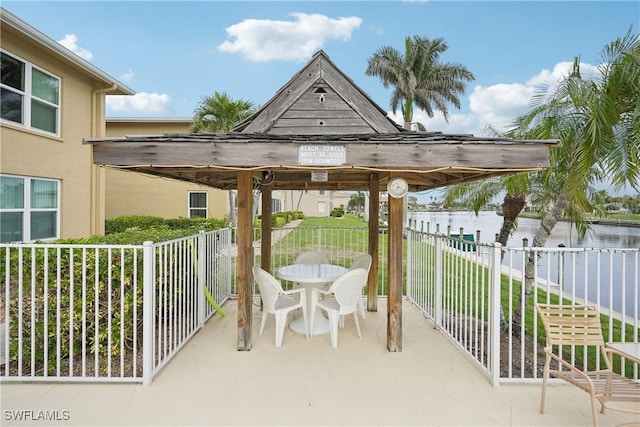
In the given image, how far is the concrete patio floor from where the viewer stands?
2.87 m

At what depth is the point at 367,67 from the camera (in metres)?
21.6

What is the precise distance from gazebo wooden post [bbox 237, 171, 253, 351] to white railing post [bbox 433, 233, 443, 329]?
2.66m

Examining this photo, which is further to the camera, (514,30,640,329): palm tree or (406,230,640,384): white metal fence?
(514,30,640,329): palm tree

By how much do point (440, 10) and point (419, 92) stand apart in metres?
12.2

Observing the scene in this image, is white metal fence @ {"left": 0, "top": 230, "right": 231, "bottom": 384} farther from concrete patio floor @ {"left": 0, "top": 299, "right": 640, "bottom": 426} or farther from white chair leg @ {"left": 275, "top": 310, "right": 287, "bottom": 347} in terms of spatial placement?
white chair leg @ {"left": 275, "top": 310, "right": 287, "bottom": 347}

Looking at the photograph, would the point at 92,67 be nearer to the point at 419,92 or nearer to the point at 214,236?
the point at 214,236

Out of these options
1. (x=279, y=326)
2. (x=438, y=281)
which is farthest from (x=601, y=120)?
(x=279, y=326)

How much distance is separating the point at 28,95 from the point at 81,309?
6977 millimetres

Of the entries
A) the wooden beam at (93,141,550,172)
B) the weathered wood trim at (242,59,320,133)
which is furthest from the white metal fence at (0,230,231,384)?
the weathered wood trim at (242,59,320,133)

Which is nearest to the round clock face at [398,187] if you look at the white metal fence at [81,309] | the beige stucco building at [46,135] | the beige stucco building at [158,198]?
the white metal fence at [81,309]

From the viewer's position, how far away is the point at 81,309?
3.79 m

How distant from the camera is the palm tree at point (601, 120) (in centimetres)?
425

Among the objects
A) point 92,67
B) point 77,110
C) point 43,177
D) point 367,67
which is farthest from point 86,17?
point 367,67

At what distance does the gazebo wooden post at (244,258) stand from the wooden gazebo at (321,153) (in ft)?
0.04
